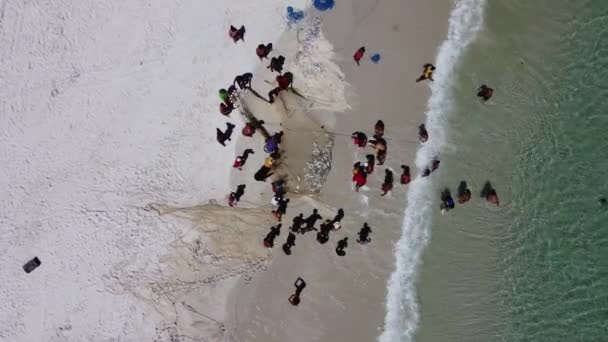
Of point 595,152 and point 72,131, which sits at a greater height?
point 72,131

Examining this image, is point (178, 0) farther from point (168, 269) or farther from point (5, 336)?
point (5, 336)

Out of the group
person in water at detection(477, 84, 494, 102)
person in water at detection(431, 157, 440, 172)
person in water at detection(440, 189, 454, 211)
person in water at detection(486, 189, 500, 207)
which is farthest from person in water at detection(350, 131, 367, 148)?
person in water at detection(486, 189, 500, 207)

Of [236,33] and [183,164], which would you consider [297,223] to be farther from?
[236,33]

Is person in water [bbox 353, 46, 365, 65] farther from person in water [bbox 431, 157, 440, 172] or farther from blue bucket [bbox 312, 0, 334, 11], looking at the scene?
person in water [bbox 431, 157, 440, 172]

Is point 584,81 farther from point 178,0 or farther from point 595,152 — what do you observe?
point 178,0

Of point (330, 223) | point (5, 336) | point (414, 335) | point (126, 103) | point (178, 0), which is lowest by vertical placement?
point (414, 335)

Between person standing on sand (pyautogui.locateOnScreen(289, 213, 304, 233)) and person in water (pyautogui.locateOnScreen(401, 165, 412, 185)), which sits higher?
person standing on sand (pyautogui.locateOnScreen(289, 213, 304, 233))

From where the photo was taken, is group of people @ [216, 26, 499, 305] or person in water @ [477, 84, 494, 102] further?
person in water @ [477, 84, 494, 102]

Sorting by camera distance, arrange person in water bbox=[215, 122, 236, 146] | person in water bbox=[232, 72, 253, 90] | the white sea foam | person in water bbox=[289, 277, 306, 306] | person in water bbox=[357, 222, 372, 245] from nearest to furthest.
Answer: person in water bbox=[215, 122, 236, 146] → person in water bbox=[232, 72, 253, 90] → person in water bbox=[289, 277, 306, 306] → person in water bbox=[357, 222, 372, 245] → the white sea foam

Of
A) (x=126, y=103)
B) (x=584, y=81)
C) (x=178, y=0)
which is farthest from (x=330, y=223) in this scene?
(x=584, y=81)
